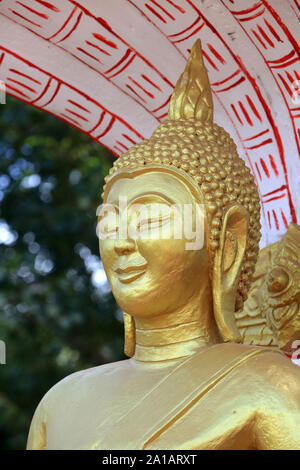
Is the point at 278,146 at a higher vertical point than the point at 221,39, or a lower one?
lower

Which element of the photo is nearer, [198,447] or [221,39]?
[198,447]

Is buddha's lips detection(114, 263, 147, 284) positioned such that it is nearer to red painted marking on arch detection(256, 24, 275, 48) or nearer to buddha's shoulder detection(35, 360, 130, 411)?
buddha's shoulder detection(35, 360, 130, 411)

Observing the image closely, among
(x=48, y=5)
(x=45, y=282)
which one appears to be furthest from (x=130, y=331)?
(x=45, y=282)

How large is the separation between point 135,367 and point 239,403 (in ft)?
1.22

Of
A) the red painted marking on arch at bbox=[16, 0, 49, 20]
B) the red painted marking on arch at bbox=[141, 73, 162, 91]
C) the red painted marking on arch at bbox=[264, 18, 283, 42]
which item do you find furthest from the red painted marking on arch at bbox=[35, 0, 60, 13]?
the red painted marking on arch at bbox=[264, 18, 283, 42]

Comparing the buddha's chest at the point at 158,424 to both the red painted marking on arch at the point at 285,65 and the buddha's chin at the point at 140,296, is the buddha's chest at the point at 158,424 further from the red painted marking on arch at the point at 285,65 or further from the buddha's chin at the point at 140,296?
the red painted marking on arch at the point at 285,65

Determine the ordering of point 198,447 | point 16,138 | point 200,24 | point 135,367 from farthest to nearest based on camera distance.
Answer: point 16,138
point 200,24
point 135,367
point 198,447

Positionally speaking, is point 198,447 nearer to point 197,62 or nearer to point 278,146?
point 197,62

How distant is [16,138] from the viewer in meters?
6.71

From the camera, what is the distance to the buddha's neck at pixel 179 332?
7.32 feet

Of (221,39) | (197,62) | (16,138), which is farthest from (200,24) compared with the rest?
(16,138)

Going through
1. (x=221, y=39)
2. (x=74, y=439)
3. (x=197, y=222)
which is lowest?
(x=74, y=439)

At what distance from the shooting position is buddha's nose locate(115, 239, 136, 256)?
7.22 feet

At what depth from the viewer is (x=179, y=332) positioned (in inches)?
88.0
